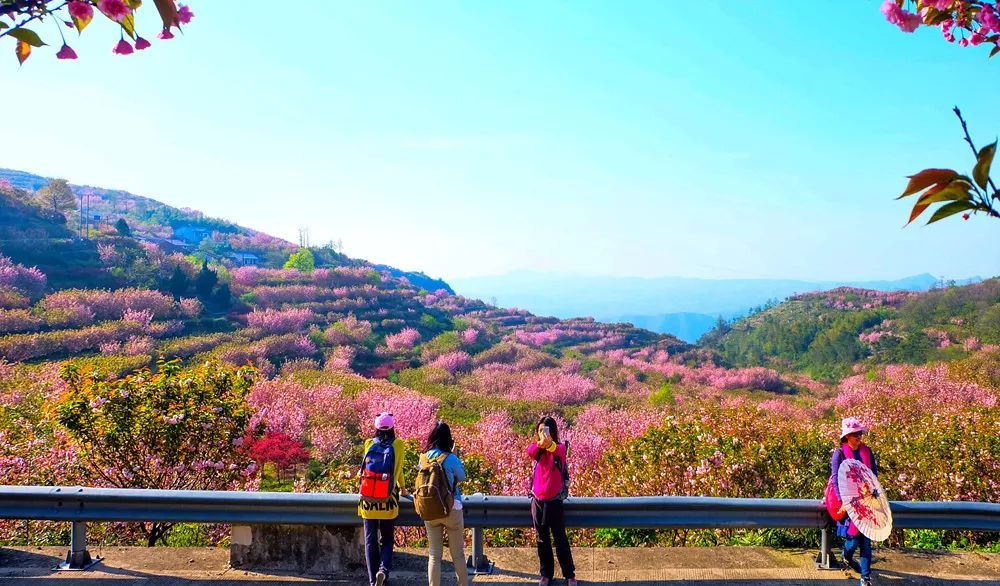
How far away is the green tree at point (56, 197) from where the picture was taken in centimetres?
4859

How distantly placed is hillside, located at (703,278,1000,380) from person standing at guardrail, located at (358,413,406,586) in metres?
35.3

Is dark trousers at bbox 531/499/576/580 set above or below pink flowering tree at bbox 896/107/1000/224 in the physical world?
below

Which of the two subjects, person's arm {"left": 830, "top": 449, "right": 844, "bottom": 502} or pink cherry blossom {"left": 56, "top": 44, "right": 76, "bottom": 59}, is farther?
person's arm {"left": 830, "top": 449, "right": 844, "bottom": 502}

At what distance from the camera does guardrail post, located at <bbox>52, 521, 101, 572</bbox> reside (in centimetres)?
529

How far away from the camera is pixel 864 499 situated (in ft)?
16.5

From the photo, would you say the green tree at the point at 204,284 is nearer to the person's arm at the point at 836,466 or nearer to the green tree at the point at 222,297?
the green tree at the point at 222,297

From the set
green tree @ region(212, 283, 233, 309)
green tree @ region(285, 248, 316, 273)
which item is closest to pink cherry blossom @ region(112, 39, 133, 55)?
green tree @ region(212, 283, 233, 309)

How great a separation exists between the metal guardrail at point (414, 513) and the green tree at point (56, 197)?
175 ft

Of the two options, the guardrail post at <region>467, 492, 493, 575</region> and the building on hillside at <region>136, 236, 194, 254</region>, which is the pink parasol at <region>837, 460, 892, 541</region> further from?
the building on hillside at <region>136, 236, 194, 254</region>

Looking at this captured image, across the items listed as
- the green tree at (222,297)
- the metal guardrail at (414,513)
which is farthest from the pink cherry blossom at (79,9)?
the green tree at (222,297)

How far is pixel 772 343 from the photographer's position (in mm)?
51312

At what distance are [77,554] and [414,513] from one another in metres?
2.87

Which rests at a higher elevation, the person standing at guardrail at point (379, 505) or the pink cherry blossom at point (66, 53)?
the pink cherry blossom at point (66, 53)

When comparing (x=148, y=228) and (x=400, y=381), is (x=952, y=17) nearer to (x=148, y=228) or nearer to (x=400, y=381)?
(x=400, y=381)
